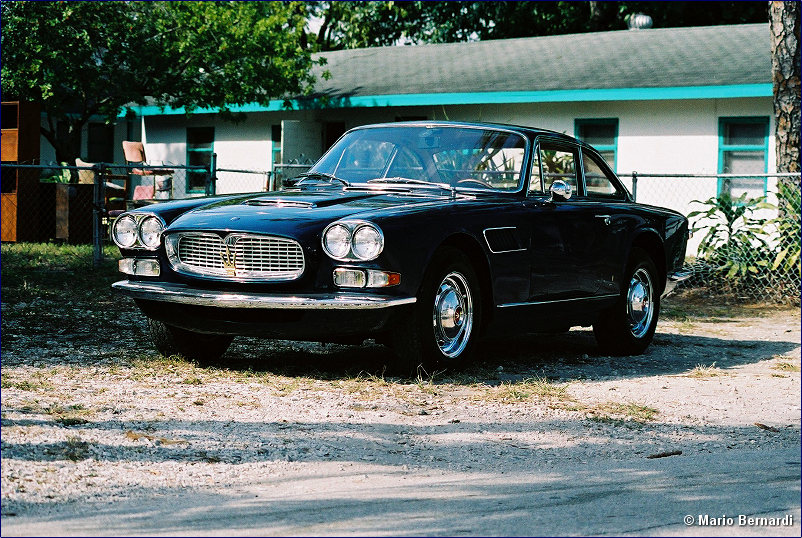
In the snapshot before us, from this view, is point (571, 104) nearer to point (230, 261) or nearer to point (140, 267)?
point (140, 267)

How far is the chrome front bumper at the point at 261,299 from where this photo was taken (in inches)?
262

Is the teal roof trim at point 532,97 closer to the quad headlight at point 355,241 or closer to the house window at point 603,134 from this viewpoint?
the house window at point 603,134

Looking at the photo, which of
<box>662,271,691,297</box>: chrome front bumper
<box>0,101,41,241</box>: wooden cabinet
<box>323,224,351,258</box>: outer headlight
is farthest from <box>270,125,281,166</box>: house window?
<box>323,224,351,258</box>: outer headlight

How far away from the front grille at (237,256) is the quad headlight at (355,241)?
22cm

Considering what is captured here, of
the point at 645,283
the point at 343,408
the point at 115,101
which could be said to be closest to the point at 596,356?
the point at 645,283

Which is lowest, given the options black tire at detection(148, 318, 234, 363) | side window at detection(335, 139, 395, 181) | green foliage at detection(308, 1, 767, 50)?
black tire at detection(148, 318, 234, 363)

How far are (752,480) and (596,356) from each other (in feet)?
13.3

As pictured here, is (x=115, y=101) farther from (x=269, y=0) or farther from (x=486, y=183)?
(x=486, y=183)

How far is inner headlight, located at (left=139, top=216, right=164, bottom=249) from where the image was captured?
7359 mm

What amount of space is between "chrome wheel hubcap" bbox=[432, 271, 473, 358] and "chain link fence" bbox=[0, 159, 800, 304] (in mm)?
→ 1877

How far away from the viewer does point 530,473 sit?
16.6 feet

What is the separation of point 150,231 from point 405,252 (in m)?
1.74

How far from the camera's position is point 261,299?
22.3 feet

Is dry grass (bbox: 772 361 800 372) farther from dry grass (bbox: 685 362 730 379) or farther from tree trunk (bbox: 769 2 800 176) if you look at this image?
tree trunk (bbox: 769 2 800 176)
